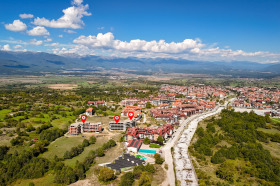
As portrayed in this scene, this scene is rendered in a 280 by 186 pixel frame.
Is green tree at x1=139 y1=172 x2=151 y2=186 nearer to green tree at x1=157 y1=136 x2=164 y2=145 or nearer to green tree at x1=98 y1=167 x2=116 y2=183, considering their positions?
green tree at x1=98 y1=167 x2=116 y2=183

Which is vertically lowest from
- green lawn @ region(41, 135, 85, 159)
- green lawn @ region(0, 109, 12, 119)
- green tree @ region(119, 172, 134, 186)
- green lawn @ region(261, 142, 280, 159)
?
green lawn @ region(261, 142, 280, 159)

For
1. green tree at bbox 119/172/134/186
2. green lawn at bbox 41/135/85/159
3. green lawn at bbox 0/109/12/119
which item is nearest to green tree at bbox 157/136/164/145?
green tree at bbox 119/172/134/186

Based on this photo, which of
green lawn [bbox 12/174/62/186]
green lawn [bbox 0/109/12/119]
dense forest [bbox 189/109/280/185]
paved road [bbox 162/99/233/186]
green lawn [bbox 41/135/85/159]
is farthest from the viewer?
green lawn [bbox 0/109/12/119]

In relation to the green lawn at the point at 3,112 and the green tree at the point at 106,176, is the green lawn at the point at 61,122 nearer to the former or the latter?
the green lawn at the point at 3,112

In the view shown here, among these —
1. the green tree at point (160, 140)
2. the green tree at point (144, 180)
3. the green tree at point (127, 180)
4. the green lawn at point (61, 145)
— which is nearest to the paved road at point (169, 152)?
the green tree at point (160, 140)

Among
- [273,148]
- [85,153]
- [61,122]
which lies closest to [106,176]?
[85,153]

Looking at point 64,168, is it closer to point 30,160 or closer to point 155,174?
point 30,160

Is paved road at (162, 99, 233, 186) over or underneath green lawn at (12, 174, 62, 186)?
over

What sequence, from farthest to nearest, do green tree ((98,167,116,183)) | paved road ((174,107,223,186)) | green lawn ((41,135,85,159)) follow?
green lawn ((41,135,85,159)), paved road ((174,107,223,186)), green tree ((98,167,116,183))
